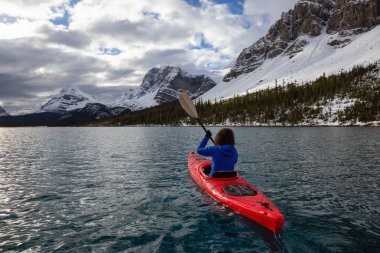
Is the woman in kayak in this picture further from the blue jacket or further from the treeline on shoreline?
the treeline on shoreline

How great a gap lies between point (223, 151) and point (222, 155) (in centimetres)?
32

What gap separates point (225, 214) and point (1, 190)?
12.1 meters

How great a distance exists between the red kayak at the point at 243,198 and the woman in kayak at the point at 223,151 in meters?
0.45

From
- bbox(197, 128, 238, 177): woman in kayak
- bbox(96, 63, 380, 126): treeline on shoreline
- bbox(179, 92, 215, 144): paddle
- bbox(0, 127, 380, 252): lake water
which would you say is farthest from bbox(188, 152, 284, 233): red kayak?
bbox(96, 63, 380, 126): treeline on shoreline

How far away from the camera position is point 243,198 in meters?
11.1

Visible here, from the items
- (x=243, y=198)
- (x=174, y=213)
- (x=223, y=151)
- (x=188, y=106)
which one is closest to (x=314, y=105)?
(x=188, y=106)

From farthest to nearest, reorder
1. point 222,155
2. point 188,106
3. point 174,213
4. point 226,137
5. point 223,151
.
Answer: point 188,106 < point 222,155 < point 223,151 < point 226,137 < point 174,213

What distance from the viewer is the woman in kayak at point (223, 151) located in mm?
12211

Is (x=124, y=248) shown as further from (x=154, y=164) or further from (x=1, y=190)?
(x=154, y=164)

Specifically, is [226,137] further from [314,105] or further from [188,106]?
[314,105]

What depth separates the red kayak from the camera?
931 centimetres

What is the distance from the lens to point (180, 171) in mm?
21594

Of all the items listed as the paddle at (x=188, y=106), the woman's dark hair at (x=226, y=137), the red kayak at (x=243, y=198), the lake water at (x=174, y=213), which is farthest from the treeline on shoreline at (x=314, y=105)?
the woman's dark hair at (x=226, y=137)

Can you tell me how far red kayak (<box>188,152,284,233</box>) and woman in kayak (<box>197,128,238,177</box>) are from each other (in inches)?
17.7
